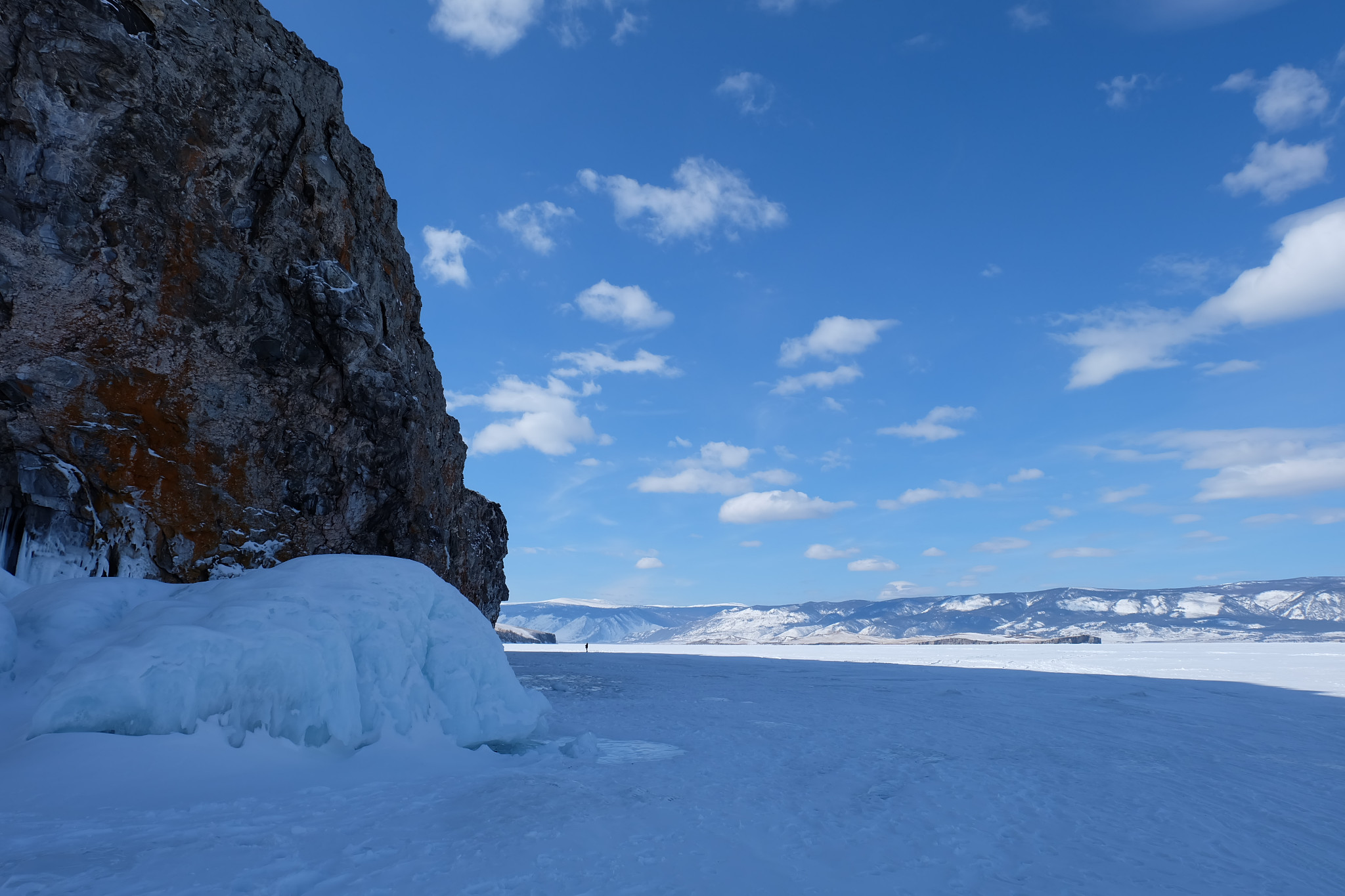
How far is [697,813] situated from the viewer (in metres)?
7.85

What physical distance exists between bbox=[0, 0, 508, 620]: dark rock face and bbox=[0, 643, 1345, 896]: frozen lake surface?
15.7 meters

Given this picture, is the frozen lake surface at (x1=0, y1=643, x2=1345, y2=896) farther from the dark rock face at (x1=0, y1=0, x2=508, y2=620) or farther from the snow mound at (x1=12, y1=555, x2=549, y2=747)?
the dark rock face at (x1=0, y1=0, x2=508, y2=620)

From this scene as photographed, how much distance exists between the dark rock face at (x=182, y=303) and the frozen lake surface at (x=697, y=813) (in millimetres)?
15661

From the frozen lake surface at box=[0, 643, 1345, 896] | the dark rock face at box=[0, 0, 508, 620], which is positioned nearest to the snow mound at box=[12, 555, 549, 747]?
the frozen lake surface at box=[0, 643, 1345, 896]

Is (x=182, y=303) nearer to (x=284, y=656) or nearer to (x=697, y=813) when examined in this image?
(x=284, y=656)

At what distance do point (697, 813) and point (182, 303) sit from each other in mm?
22179

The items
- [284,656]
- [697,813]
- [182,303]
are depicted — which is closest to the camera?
[697,813]

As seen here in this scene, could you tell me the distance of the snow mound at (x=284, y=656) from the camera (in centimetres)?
796

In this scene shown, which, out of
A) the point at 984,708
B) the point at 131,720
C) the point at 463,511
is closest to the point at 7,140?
the point at 131,720

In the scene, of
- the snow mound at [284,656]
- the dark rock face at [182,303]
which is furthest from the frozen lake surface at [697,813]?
the dark rock face at [182,303]

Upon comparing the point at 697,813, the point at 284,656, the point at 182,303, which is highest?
the point at 182,303

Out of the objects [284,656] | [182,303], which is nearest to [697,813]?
[284,656]

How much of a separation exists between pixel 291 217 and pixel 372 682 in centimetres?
1956

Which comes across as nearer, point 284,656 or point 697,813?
point 697,813
